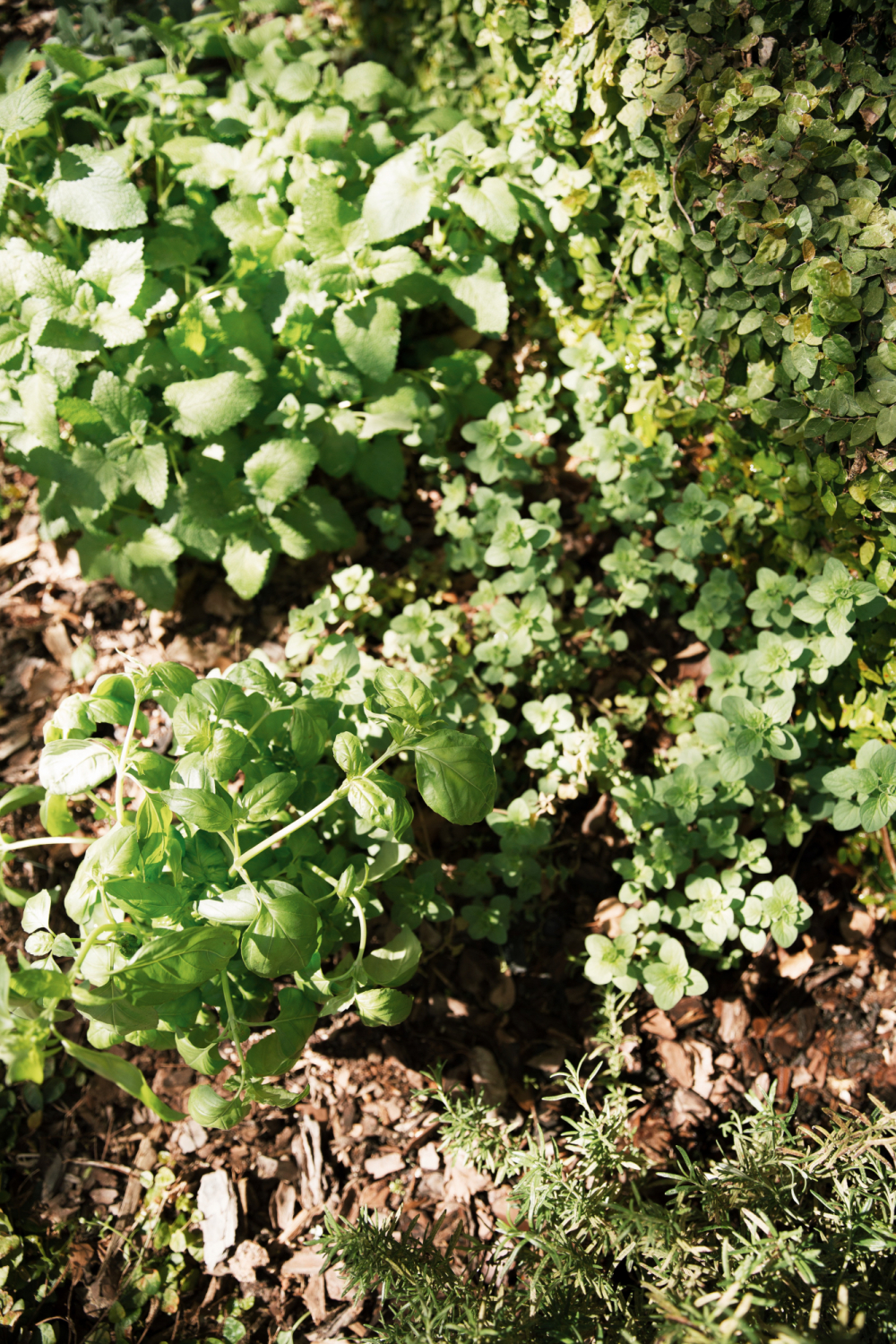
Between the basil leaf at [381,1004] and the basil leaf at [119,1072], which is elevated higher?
the basil leaf at [381,1004]

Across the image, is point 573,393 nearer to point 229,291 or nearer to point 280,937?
point 229,291

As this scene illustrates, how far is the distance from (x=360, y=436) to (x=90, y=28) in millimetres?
1633

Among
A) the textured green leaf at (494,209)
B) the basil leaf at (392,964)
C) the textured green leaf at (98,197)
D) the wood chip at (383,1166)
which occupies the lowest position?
the wood chip at (383,1166)

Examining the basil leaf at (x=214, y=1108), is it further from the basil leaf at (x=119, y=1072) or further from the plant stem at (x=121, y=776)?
the plant stem at (x=121, y=776)

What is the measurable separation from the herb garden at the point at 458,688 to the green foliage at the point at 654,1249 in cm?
1

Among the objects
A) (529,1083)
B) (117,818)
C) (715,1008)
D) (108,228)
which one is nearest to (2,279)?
(108,228)

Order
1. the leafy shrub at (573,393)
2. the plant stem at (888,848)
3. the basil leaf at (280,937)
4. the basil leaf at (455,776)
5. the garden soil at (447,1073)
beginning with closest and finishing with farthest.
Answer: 1. the basil leaf at (280,937)
2. the basil leaf at (455,776)
3. the leafy shrub at (573,393)
4. the garden soil at (447,1073)
5. the plant stem at (888,848)

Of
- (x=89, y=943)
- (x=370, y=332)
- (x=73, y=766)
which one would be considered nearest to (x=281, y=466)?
(x=370, y=332)

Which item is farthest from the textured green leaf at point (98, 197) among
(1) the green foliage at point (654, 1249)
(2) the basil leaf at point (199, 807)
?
(1) the green foliage at point (654, 1249)

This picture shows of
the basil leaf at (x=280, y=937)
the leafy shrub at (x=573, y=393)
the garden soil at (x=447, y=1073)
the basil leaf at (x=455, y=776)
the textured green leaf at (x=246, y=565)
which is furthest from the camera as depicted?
the textured green leaf at (x=246, y=565)

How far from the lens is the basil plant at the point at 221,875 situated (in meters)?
1.39

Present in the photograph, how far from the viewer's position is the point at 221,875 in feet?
5.26

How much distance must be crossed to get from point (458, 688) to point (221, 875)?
0.80 meters

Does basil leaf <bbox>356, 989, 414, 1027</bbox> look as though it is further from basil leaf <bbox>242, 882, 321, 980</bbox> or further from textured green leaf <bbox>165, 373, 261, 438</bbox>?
textured green leaf <bbox>165, 373, 261, 438</bbox>
